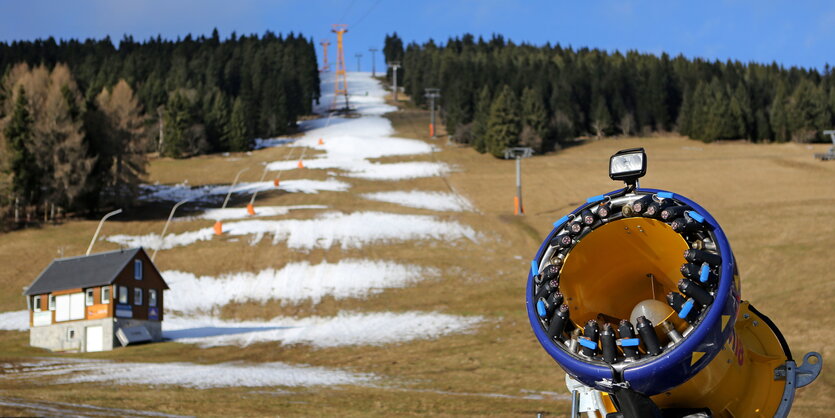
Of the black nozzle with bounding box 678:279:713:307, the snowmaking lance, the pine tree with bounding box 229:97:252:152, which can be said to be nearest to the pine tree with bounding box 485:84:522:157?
the pine tree with bounding box 229:97:252:152

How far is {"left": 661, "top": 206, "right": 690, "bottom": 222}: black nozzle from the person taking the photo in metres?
7.32

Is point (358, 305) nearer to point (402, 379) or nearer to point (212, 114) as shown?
point (402, 379)

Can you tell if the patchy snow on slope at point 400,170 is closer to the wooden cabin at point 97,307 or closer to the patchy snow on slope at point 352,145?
the patchy snow on slope at point 352,145

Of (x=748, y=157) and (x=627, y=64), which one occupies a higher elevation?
(x=627, y=64)

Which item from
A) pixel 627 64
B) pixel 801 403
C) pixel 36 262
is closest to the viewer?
pixel 801 403

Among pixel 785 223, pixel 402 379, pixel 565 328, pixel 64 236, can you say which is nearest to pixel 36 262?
pixel 64 236

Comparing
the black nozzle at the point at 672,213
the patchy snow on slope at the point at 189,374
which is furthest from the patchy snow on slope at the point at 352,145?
the black nozzle at the point at 672,213

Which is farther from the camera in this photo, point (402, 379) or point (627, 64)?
point (627, 64)

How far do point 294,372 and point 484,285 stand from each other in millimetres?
26121

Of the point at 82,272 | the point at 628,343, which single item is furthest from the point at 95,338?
the point at 628,343

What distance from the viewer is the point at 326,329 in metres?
47.1

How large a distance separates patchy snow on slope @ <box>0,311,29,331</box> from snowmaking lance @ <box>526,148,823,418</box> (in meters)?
49.7

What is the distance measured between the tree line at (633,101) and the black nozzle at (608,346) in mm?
116149

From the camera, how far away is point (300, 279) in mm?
59781
